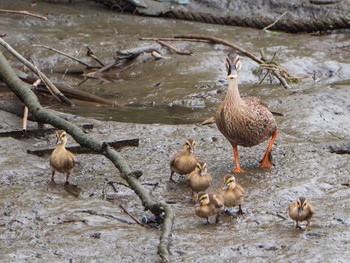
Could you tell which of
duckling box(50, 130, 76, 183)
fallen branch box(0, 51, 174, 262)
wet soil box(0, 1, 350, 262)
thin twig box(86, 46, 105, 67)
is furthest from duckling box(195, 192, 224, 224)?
thin twig box(86, 46, 105, 67)

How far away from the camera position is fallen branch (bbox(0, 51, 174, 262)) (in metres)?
6.00

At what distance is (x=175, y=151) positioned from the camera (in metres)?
8.69

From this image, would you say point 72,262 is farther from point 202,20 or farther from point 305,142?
point 202,20

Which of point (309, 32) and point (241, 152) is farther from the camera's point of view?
point (309, 32)

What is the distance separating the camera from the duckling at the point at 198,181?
7.10 m

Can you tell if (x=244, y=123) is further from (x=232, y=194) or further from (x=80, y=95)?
(x=80, y=95)

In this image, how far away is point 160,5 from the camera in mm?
15141

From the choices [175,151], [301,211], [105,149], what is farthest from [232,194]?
[175,151]

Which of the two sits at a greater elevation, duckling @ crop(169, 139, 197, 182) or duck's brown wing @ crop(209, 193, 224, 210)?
duck's brown wing @ crop(209, 193, 224, 210)

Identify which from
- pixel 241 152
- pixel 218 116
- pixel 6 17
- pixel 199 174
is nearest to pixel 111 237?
pixel 199 174

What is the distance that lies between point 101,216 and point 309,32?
29.7ft

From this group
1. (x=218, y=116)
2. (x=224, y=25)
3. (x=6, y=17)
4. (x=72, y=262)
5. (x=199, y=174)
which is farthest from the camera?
(x=224, y=25)

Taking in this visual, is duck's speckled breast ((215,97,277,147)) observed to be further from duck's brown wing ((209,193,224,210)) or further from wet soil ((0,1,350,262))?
duck's brown wing ((209,193,224,210))

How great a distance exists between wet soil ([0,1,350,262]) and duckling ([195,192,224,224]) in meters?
0.13
